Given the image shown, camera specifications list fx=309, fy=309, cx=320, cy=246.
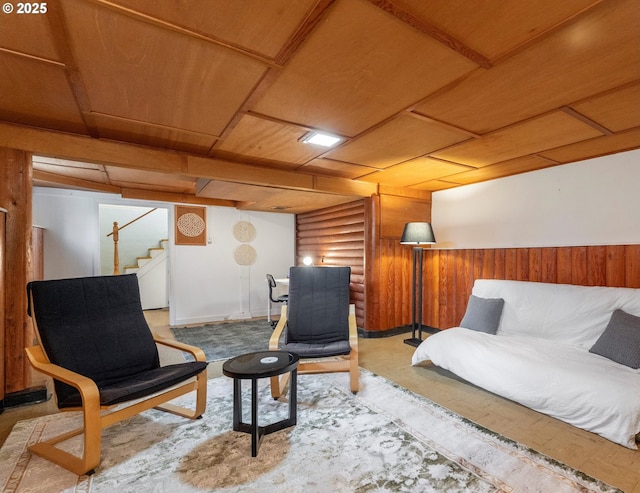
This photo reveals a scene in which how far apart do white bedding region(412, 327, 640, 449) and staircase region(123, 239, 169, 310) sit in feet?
19.5

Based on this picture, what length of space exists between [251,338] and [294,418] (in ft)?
7.81

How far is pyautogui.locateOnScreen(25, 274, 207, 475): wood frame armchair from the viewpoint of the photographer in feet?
5.59

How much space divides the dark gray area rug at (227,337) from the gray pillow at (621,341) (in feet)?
10.9

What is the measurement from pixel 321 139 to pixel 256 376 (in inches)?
77.2

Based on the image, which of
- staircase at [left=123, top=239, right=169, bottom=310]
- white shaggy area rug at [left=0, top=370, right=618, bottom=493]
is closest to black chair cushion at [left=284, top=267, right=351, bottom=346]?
white shaggy area rug at [left=0, top=370, right=618, bottom=493]

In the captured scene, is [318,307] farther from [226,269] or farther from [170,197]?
[170,197]

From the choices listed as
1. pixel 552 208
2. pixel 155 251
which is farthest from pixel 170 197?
pixel 552 208

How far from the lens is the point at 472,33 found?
139 centimetres

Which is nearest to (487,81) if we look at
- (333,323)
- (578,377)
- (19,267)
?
(578,377)

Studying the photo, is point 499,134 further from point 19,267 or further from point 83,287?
point 19,267

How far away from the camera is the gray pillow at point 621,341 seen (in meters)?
2.22

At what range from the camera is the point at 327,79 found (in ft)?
5.74

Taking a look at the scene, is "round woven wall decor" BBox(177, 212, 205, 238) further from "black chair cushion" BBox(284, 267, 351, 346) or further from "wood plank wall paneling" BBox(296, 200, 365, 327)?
"black chair cushion" BBox(284, 267, 351, 346)

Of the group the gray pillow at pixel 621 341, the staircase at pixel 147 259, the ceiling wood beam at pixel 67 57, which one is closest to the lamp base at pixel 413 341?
the gray pillow at pixel 621 341
